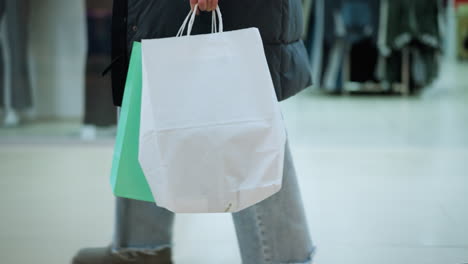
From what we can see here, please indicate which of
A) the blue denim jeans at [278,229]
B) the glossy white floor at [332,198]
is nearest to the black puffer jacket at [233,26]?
the blue denim jeans at [278,229]

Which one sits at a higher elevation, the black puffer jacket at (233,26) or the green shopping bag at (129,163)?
the black puffer jacket at (233,26)

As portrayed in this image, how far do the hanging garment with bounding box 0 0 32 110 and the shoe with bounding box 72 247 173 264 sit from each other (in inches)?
73.1

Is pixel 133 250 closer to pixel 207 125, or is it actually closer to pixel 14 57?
pixel 207 125

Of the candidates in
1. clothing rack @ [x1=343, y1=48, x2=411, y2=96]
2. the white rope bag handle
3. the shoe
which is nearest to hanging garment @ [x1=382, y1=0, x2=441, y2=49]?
clothing rack @ [x1=343, y1=48, x2=411, y2=96]

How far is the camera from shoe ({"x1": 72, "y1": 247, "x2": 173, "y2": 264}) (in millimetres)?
1868

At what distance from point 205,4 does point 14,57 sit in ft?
8.01

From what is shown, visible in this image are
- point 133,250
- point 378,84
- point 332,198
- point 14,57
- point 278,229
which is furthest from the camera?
point 378,84

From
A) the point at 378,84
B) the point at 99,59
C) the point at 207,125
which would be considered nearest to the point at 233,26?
the point at 207,125

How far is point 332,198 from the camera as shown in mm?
2645

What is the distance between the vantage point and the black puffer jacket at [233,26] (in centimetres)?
150

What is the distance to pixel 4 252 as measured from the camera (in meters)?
2.12

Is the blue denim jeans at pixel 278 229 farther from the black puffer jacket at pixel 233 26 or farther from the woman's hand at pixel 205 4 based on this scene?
the woman's hand at pixel 205 4

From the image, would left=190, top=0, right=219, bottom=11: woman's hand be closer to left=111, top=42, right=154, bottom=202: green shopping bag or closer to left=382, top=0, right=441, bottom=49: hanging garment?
left=111, top=42, right=154, bottom=202: green shopping bag

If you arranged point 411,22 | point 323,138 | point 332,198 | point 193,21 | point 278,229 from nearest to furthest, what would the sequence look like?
point 193,21 → point 278,229 → point 332,198 → point 323,138 → point 411,22
